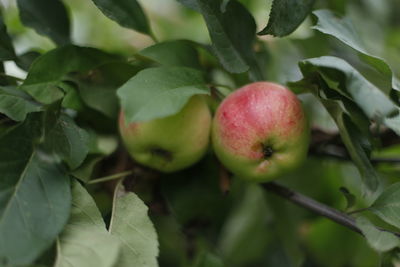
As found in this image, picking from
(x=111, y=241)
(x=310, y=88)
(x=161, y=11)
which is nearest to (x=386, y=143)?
(x=310, y=88)

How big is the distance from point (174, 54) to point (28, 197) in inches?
11.0

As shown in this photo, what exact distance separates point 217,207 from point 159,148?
0.75 ft

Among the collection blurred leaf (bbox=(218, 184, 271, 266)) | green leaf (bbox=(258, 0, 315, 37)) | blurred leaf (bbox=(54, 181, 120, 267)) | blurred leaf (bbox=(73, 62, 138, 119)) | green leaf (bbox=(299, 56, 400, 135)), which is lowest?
blurred leaf (bbox=(218, 184, 271, 266))

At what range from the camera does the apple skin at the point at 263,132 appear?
0.64 meters

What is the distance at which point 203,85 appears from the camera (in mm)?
651

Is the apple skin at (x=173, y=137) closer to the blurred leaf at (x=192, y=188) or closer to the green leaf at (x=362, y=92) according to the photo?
the blurred leaf at (x=192, y=188)

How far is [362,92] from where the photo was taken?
21.4 inches

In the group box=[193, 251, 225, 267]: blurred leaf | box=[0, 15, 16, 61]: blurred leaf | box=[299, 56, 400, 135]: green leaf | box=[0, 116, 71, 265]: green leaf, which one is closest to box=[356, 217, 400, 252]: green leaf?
box=[299, 56, 400, 135]: green leaf

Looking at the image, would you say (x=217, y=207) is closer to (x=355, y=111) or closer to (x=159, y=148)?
(x=159, y=148)

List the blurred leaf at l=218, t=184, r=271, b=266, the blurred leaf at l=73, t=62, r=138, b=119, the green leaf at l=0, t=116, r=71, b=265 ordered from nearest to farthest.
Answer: the green leaf at l=0, t=116, r=71, b=265, the blurred leaf at l=73, t=62, r=138, b=119, the blurred leaf at l=218, t=184, r=271, b=266

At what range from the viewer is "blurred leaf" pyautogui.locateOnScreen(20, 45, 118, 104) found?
2.11 feet

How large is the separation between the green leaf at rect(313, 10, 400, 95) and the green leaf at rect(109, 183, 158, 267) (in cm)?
31

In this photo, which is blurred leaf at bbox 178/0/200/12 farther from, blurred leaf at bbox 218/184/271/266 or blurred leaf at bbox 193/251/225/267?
blurred leaf at bbox 218/184/271/266

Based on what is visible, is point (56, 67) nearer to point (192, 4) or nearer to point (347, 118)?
point (192, 4)
